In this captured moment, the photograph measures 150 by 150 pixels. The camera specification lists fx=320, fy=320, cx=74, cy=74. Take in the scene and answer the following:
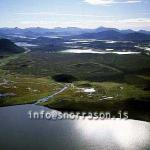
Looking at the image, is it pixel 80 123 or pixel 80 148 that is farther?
pixel 80 123

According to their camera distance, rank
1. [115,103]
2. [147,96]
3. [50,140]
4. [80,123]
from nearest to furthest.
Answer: [50,140]
[80,123]
[115,103]
[147,96]

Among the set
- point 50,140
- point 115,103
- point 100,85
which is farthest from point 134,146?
point 100,85

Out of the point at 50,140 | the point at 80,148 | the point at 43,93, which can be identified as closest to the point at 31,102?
the point at 43,93

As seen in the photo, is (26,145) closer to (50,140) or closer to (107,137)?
(50,140)

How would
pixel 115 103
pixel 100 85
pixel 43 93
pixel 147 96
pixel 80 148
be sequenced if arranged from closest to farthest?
pixel 80 148 < pixel 115 103 < pixel 147 96 < pixel 43 93 < pixel 100 85

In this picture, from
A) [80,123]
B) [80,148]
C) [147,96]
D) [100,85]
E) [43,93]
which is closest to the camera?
[80,148]

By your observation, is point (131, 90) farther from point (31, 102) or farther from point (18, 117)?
point (18, 117)
